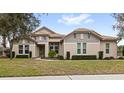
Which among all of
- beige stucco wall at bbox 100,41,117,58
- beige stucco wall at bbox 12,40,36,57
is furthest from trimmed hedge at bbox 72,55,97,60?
beige stucco wall at bbox 12,40,36,57

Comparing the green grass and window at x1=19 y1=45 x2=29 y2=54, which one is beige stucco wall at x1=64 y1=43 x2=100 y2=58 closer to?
the green grass

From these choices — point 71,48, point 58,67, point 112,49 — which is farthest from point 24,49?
point 112,49

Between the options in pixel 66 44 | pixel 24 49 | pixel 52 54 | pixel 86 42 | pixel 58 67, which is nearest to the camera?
pixel 52 54

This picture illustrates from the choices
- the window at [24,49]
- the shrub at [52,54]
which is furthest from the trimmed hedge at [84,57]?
the window at [24,49]

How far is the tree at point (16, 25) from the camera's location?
11.2 m

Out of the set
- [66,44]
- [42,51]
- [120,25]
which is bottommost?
[42,51]

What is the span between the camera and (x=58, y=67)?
38.2 feet

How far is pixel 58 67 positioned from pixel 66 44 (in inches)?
46.2

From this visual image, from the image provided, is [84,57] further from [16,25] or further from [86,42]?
[16,25]

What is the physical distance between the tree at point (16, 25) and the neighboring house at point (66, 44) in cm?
21

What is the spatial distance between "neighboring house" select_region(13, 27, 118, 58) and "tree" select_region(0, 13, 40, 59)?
0.21 m

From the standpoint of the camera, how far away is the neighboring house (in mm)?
11391

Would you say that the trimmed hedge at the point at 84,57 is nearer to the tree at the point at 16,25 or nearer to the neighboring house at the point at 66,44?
the neighboring house at the point at 66,44
